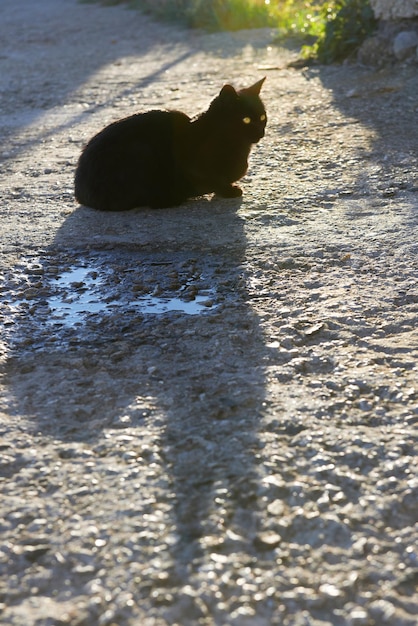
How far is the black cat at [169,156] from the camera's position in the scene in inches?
182

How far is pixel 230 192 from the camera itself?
4.77 m

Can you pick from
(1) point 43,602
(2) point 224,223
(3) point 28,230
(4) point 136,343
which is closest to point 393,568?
(1) point 43,602

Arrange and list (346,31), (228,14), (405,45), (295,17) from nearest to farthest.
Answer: (405,45), (346,31), (295,17), (228,14)

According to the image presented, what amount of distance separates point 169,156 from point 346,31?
455cm

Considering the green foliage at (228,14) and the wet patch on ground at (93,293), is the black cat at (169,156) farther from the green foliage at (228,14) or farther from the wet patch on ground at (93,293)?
the green foliage at (228,14)

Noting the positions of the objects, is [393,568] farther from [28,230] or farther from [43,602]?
[28,230]

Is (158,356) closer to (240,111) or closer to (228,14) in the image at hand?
(240,111)

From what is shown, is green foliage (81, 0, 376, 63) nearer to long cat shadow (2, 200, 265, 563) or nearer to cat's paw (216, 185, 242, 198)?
cat's paw (216, 185, 242, 198)

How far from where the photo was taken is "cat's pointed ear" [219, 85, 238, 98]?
4676 millimetres

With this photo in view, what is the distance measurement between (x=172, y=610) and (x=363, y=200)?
10.2 feet

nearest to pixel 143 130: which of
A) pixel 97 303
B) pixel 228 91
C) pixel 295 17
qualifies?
pixel 228 91

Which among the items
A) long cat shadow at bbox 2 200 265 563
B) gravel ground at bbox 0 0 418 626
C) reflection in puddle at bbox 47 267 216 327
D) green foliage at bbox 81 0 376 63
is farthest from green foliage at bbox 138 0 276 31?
reflection in puddle at bbox 47 267 216 327

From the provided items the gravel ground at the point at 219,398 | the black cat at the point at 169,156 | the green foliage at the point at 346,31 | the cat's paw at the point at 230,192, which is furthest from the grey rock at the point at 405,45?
the cat's paw at the point at 230,192

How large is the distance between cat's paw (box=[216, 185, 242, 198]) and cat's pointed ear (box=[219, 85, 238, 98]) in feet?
1.64
